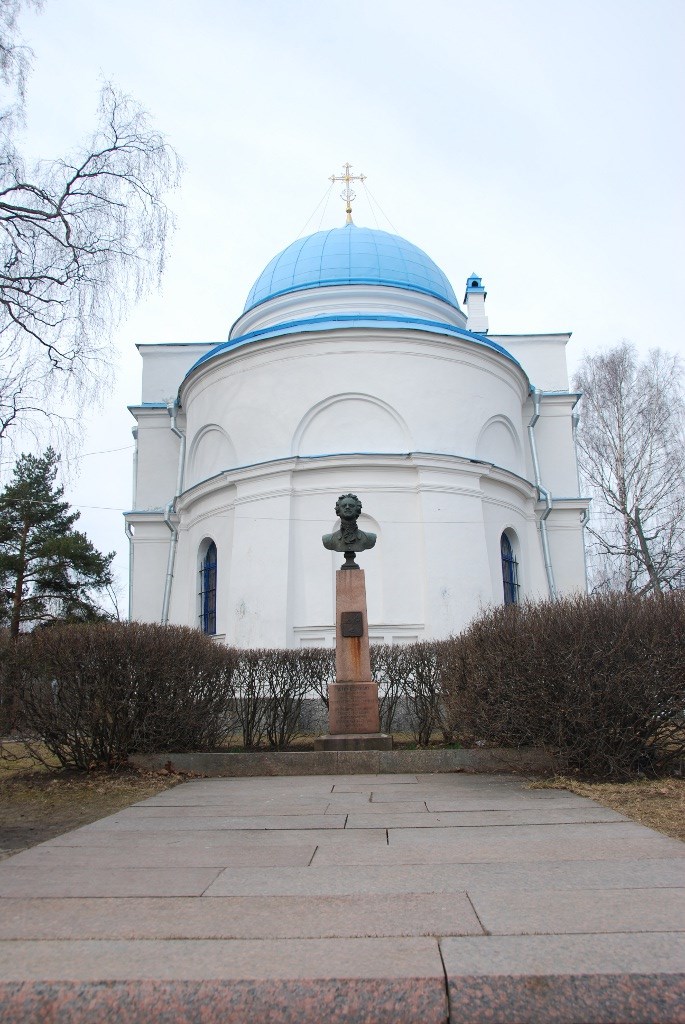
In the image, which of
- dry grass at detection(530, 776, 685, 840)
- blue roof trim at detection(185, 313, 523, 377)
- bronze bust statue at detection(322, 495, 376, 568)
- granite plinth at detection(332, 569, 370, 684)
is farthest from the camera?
blue roof trim at detection(185, 313, 523, 377)

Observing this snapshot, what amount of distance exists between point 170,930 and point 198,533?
18303mm

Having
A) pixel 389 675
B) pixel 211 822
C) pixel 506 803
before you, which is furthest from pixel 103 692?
pixel 506 803

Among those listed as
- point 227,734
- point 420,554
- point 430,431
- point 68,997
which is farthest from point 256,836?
point 430,431

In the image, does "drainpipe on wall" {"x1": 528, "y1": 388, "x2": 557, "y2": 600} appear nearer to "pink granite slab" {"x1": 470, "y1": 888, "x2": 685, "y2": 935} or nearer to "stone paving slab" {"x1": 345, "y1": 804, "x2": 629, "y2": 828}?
"stone paving slab" {"x1": 345, "y1": 804, "x2": 629, "y2": 828}

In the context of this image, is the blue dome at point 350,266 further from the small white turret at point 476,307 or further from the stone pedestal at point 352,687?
the stone pedestal at point 352,687

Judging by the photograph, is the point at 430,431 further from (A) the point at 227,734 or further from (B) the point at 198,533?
(A) the point at 227,734

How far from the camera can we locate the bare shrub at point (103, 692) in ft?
32.2

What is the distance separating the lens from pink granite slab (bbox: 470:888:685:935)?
3538 mm

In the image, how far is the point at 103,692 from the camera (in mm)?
9812

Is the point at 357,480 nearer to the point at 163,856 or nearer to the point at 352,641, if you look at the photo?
the point at 352,641

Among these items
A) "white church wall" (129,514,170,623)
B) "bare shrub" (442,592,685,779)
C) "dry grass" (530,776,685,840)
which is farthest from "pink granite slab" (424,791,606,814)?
"white church wall" (129,514,170,623)

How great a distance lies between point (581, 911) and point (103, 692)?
23.5 feet

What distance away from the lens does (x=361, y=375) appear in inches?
792

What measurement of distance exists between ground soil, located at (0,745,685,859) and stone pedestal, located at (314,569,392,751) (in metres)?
2.24
